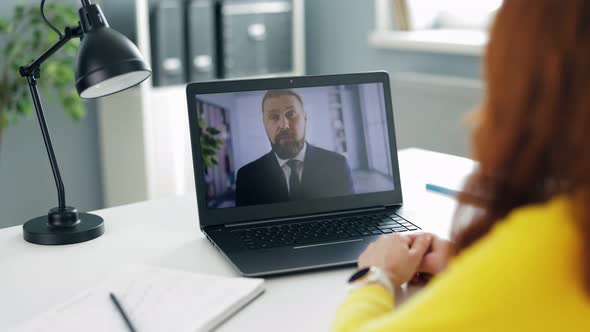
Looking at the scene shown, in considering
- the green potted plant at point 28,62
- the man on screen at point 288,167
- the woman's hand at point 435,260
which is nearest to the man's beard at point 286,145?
the man on screen at point 288,167

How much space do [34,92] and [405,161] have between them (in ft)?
2.87

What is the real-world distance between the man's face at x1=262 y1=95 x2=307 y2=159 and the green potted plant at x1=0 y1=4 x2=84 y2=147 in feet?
4.40

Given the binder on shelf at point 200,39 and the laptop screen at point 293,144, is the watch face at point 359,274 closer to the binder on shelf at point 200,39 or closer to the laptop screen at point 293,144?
the laptop screen at point 293,144

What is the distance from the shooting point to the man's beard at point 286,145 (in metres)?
1.36

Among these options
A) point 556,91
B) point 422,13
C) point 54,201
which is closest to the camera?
point 556,91

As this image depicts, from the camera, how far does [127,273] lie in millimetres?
1126

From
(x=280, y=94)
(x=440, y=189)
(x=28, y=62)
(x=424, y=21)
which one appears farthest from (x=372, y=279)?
(x=424, y=21)

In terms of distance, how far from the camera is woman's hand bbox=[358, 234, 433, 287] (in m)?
1.04

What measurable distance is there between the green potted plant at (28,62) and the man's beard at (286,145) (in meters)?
1.37

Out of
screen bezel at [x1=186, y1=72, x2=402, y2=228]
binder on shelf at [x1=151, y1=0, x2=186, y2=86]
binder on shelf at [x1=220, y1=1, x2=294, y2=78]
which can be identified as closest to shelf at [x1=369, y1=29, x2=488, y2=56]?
binder on shelf at [x1=220, y1=1, x2=294, y2=78]

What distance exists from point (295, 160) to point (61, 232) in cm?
42

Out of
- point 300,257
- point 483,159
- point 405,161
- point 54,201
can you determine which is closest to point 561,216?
point 483,159

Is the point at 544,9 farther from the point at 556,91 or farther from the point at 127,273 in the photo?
the point at 127,273

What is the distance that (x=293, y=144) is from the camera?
1373 mm
